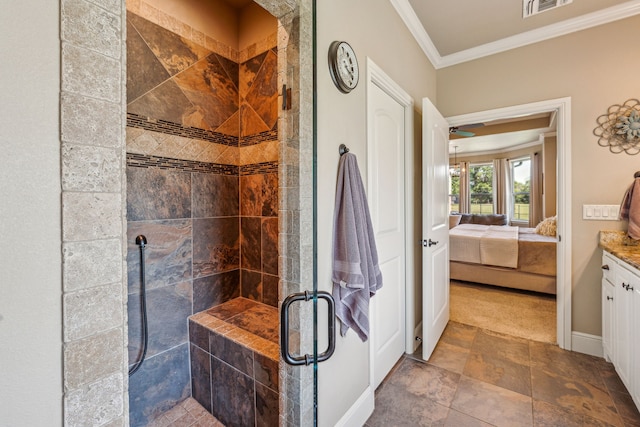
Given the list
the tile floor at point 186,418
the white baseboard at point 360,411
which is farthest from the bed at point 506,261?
the tile floor at point 186,418

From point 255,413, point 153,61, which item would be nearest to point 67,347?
point 255,413

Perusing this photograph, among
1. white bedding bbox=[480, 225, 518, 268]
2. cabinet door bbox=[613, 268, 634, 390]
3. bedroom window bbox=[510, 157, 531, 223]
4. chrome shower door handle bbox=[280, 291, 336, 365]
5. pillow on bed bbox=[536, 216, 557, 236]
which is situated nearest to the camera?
chrome shower door handle bbox=[280, 291, 336, 365]

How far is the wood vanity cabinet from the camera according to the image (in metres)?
1.52

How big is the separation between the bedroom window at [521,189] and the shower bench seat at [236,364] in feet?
26.0

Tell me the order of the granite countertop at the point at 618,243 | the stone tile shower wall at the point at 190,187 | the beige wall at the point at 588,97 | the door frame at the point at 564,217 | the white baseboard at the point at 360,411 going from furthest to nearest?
1. the door frame at the point at 564,217
2. the beige wall at the point at 588,97
3. the granite countertop at the point at 618,243
4. the stone tile shower wall at the point at 190,187
5. the white baseboard at the point at 360,411

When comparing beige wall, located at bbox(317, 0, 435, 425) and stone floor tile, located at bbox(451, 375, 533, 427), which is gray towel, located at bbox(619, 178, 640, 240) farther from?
beige wall, located at bbox(317, 0, 435, 425)

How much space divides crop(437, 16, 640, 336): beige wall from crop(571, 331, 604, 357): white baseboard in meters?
0.04

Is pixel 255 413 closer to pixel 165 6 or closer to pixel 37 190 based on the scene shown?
pixel 37 190

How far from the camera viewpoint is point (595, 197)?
89.2 inches

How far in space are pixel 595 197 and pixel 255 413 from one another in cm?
300

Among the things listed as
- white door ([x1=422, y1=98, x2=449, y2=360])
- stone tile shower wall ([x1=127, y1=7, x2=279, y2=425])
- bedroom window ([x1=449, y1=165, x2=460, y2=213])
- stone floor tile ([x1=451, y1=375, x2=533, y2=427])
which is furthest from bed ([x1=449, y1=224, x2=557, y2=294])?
bedroom window ([x1=449, y1=165, x2=460, y2=213])

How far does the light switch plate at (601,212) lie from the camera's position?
221 cm

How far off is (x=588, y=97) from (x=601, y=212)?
961mm

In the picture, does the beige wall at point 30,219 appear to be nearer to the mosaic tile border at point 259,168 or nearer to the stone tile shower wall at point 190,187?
the stone tile shower wall at point 190,187
